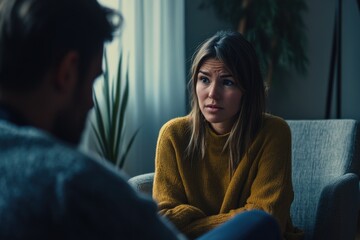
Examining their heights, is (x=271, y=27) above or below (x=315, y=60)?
above

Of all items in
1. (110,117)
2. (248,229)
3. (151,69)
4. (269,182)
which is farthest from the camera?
(151,69)

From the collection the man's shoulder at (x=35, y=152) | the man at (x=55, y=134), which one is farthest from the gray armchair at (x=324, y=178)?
the man's shoulder at (x=35, y=152)

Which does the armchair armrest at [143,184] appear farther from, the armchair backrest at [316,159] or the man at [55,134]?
the man at [55,134]

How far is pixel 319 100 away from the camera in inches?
151

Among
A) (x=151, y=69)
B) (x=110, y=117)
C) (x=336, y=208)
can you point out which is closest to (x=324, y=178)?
(x=336, y=208)

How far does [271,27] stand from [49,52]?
297 cm

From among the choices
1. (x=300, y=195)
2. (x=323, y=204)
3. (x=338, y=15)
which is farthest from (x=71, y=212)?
(x=338, y=15)

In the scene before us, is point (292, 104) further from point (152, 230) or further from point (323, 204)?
point (152, 230)

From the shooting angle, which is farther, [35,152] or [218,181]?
[218,181]

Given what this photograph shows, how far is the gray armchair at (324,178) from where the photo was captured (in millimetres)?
1766

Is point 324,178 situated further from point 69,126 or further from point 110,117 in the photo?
point 110,117

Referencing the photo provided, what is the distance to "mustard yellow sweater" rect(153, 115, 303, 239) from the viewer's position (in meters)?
1.66

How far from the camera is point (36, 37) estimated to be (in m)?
0.73

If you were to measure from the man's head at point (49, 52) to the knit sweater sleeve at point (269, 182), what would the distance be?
948 mm
